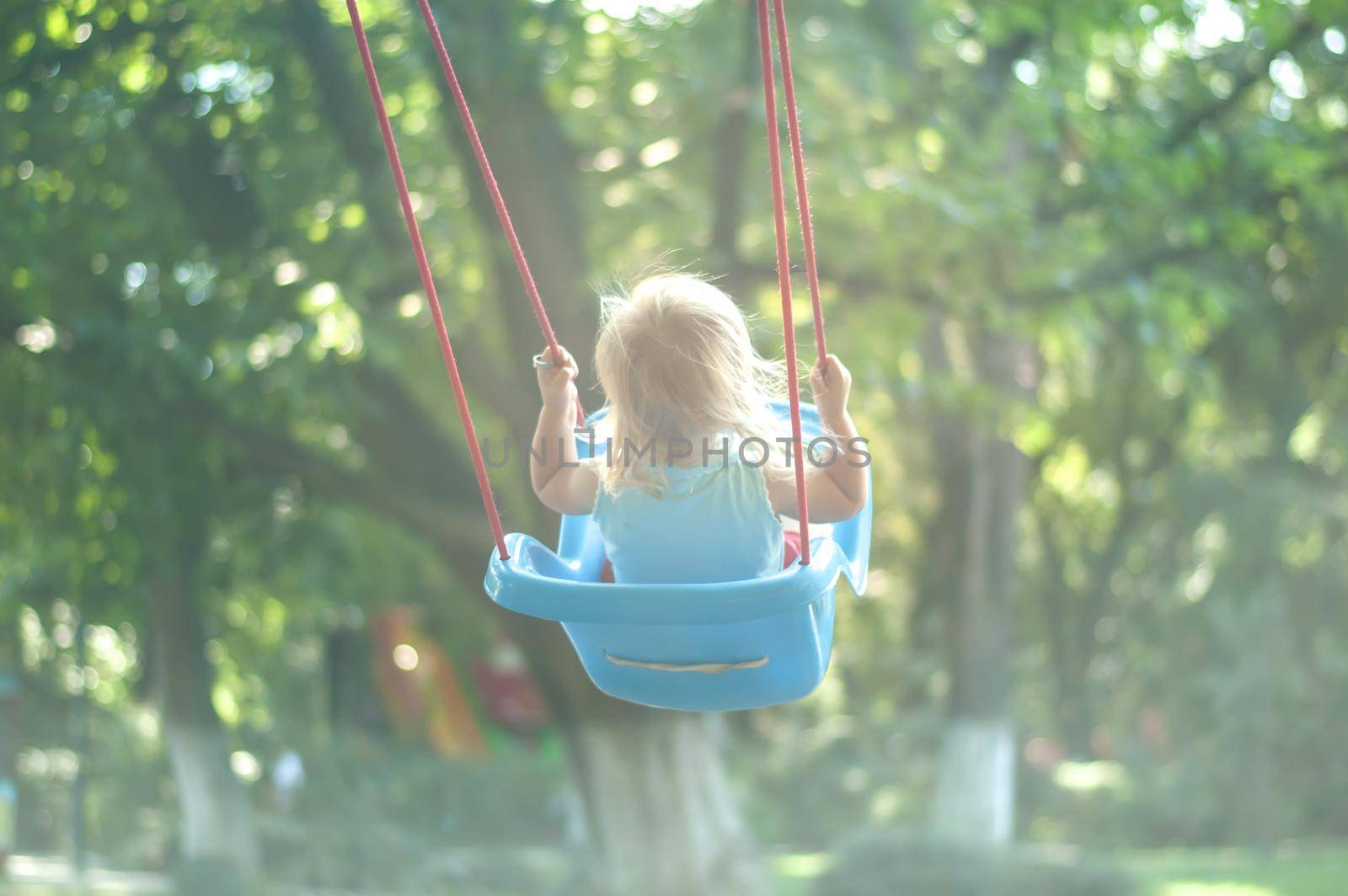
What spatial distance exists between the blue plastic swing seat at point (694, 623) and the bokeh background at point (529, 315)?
0.75m

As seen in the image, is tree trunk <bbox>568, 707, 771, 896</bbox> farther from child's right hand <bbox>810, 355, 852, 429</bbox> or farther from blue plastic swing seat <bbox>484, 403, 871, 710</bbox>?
child's right hand <bbox>810, 355, 852, 429</bbox>

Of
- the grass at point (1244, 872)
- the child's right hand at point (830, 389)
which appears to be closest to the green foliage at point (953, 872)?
the grass at point (1244, 872)

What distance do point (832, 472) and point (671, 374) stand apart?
14.5 inches

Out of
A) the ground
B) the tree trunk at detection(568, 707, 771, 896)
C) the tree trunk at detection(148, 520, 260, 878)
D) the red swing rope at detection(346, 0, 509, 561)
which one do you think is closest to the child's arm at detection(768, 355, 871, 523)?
the red swing rope at detection(346, 0, 509, 561)

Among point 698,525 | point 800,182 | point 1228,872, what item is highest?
point 1228,872

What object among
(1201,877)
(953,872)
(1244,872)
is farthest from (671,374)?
(1244,872)

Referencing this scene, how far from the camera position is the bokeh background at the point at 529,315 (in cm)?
690

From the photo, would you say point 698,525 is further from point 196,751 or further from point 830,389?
point 196,751

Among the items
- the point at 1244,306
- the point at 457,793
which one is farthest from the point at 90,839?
the point at 1244,306

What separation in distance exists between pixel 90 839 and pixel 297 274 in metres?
9.34

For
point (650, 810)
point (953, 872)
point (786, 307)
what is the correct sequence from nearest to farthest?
point (786, 307) < point (650, 810) < point (953, 872)

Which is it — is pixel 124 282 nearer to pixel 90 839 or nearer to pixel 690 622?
pixel 690 622

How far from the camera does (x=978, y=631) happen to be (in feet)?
38.8

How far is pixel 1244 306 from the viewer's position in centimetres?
898
